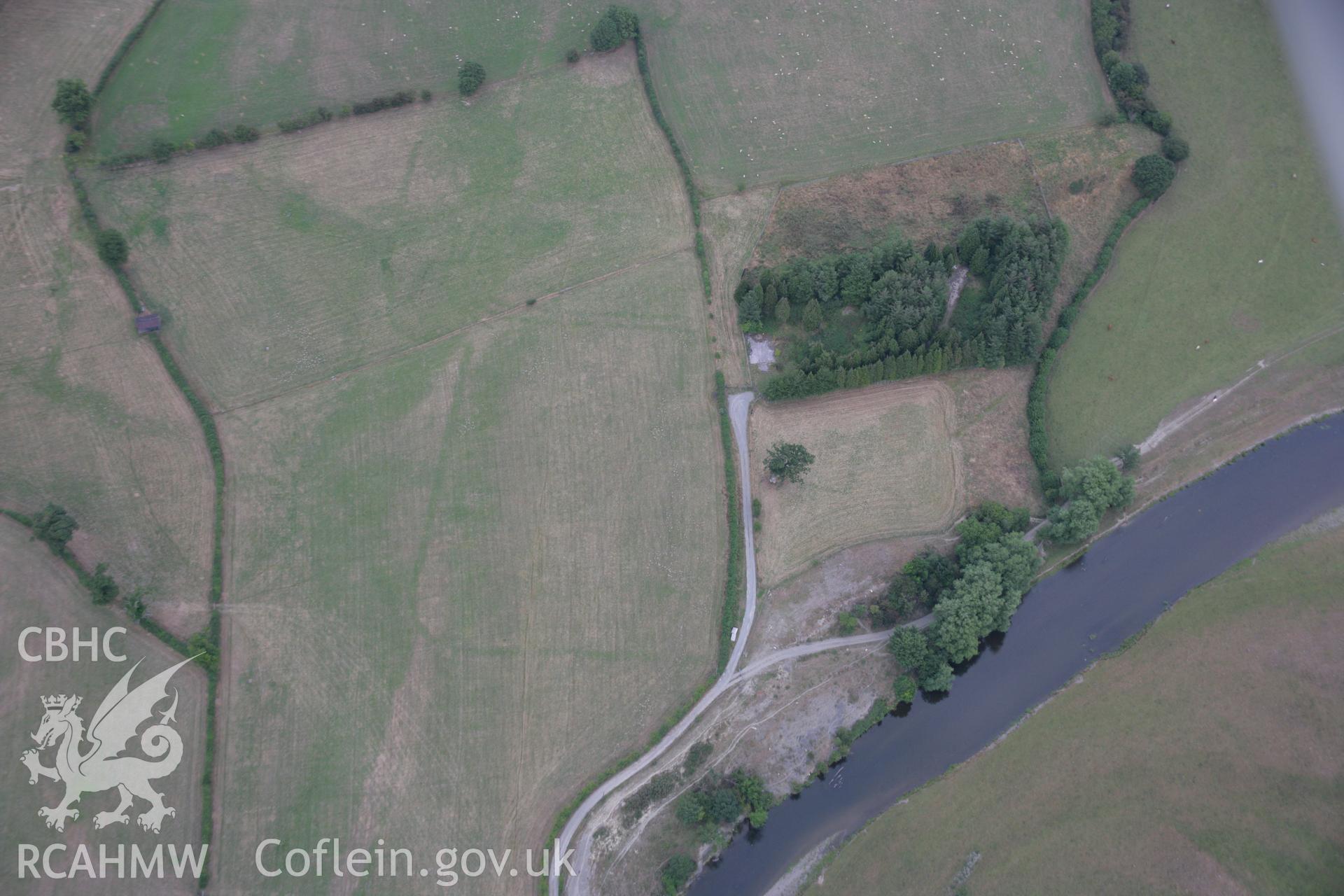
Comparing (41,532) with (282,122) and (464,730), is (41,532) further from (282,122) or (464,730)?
(282,122)

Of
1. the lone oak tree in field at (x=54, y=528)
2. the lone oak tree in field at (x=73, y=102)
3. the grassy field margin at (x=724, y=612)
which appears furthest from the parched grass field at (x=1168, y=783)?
the lone oak tree in field at (x=73, y=102)

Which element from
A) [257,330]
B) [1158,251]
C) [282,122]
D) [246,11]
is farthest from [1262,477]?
[246,11]

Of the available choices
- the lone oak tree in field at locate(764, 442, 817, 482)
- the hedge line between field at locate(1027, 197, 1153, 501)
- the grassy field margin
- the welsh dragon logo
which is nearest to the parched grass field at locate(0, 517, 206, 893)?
the welsh dragon logo

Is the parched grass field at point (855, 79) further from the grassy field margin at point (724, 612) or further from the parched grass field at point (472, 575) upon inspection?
the grassy field margin at point (724, 612)

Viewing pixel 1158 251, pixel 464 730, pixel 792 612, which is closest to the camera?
pixel 464 730

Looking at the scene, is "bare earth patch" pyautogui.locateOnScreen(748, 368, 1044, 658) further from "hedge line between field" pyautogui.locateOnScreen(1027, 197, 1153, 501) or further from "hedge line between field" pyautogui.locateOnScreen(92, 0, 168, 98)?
"hedge line between field" pyautogui.locateOnScreen(92, 0, 168, 98)

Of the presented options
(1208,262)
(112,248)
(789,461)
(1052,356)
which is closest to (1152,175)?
(1208,262)
